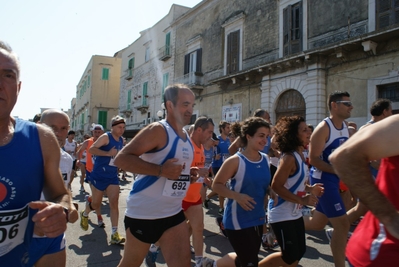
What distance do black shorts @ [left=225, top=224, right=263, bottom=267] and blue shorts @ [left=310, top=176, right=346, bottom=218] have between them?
105 cm

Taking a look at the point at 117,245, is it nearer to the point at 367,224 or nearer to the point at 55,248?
the point at 55,248

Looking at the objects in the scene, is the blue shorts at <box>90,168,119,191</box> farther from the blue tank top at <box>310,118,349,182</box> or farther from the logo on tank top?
the logo on tank top

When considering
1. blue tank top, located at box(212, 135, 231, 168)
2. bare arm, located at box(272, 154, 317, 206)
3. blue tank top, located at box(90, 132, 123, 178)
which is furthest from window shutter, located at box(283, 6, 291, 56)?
bare arm, located at box(272, 154, 317, 206)

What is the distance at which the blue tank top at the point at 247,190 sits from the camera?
9.89 ft

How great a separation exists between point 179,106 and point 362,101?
435 inches

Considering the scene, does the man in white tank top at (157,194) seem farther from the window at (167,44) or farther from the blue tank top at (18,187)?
the window at (167,44)

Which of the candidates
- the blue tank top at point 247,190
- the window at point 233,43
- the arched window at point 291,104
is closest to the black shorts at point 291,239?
the blue tank top at point 247,190

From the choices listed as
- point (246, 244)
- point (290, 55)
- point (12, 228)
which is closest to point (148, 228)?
point (246, 244)

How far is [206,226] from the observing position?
6215 mm

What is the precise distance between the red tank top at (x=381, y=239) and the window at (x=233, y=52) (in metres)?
17.5

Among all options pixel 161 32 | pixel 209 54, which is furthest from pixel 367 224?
pixel 161 32

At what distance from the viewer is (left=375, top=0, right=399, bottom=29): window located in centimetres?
1144

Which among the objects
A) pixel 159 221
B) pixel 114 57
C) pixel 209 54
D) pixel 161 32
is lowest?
pixel 159 221

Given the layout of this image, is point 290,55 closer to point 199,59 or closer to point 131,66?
point 199,59
